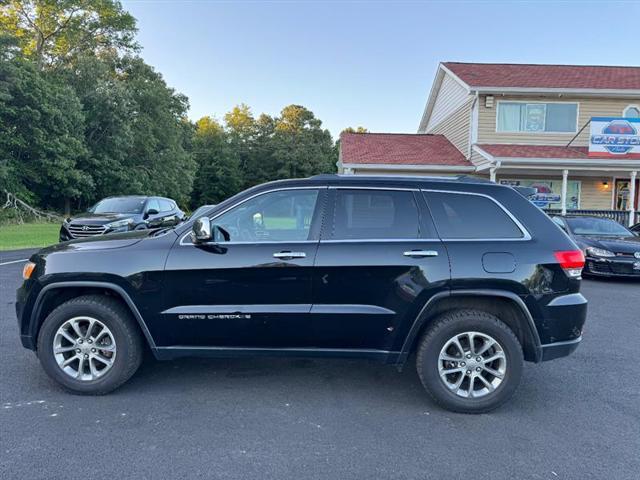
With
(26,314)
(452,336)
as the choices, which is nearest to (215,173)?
(26,314)

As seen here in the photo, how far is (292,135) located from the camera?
58188 millimetres

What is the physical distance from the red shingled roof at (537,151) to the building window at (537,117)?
807 mm

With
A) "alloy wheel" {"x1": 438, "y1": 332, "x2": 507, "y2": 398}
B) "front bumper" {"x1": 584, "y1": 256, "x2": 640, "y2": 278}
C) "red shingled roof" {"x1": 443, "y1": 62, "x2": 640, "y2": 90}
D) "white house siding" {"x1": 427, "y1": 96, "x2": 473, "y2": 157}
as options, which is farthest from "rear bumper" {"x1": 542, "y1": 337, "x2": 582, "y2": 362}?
"white house siding" {"x1": 427, "y1": 96, "x2": 473, "y2": 157}

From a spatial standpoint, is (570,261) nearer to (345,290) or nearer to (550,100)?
(345,290)

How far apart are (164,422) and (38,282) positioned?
63.9 inches

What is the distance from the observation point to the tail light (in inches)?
136

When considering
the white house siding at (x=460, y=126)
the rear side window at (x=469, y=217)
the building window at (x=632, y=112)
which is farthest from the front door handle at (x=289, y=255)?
the building window at (x=632, y=112)

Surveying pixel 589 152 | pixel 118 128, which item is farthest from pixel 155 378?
pixel 118 128

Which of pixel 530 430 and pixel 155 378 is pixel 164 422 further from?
pixel 530 430

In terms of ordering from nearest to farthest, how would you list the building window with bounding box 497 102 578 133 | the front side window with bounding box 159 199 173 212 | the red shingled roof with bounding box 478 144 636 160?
the front side window with bounding box 159 199 173 212, the red shingled roof with bounding box 478 144 636 160, the building window with bounding box 497 102 578 133

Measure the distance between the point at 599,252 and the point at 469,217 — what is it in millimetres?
7166

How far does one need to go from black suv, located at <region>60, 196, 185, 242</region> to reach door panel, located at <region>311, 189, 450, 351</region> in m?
7.31

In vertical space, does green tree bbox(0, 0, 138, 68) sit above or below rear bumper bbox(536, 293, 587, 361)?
above

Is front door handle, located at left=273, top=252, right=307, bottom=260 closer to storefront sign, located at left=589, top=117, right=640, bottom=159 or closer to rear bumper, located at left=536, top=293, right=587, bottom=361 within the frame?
rear bumper, located at left=536, top=293, right=587, bottom=361
